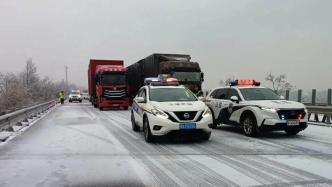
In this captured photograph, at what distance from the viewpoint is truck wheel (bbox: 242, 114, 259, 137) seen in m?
11.7

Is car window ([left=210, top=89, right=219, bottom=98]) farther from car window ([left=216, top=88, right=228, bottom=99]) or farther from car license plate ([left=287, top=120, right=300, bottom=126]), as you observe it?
car license plate ([left=287, top=120, right=300, bottom=126])

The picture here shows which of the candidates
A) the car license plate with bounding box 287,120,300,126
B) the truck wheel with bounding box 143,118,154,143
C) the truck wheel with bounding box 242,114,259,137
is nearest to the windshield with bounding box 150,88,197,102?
the truck wheel with bounding box 143,118,154,143

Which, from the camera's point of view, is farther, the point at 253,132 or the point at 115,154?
the point at 253,132

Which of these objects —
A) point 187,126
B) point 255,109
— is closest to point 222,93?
point 255,109

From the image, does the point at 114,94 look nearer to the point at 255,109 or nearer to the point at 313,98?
the point at 313,98

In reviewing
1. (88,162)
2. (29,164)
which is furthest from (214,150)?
(29,164)

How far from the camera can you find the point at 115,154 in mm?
9000

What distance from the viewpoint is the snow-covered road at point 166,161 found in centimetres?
639

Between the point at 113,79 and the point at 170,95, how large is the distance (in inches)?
716

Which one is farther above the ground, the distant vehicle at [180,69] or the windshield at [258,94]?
the distant vehicle at [180,69]

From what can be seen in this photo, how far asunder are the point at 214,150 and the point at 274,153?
1378 mm

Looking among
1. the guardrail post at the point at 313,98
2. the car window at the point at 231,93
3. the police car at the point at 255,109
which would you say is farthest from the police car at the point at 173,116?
the guardrail post at the point at 313,98

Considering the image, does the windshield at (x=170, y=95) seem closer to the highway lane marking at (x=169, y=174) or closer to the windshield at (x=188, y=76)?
the highway lane marking at (x=169, y=174)

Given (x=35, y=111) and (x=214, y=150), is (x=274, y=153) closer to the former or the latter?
(x=214, y=150)
